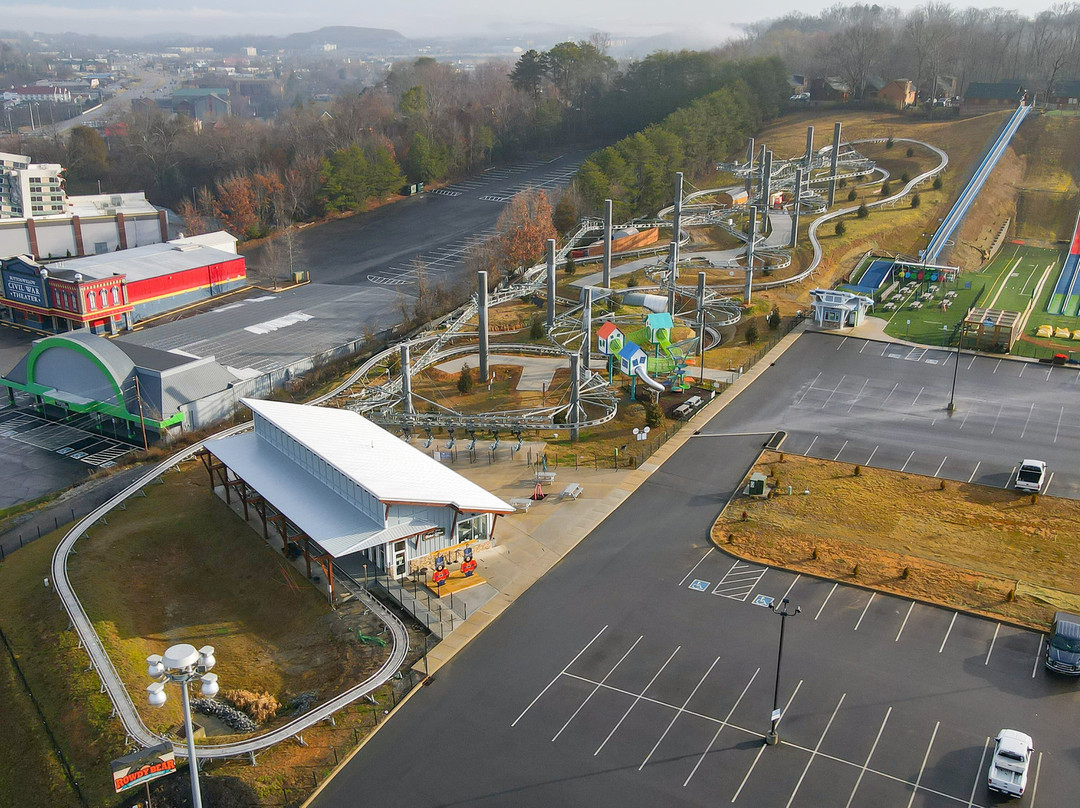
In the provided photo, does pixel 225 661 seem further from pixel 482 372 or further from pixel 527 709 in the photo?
pixel 482 372

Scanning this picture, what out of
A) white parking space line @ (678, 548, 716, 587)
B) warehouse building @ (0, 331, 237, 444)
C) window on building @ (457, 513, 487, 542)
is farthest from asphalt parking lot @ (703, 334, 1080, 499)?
warehouse building @ (0, 331, 237, 444)

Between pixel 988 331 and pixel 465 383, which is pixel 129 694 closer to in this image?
pixel 465 383

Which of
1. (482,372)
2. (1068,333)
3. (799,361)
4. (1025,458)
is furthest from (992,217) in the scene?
(482,372)

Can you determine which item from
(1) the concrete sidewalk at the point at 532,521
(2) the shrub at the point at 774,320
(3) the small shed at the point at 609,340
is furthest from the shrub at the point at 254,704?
(2) the shrub at the point at 774,320

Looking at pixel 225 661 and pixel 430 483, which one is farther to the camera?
pixel 430 483

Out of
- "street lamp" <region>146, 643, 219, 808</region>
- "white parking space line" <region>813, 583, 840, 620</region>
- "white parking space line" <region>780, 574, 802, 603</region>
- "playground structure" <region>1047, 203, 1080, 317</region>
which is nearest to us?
"street lamp" <region>146, 643, 219, 808</region>

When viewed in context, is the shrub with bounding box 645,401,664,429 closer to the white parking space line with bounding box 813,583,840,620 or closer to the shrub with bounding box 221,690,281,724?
the white parking space line with bounding box 813,583,840,620

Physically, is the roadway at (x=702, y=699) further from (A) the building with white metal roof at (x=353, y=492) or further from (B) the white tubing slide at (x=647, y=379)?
(B) the white tubing slide at (x=647, y=379)
